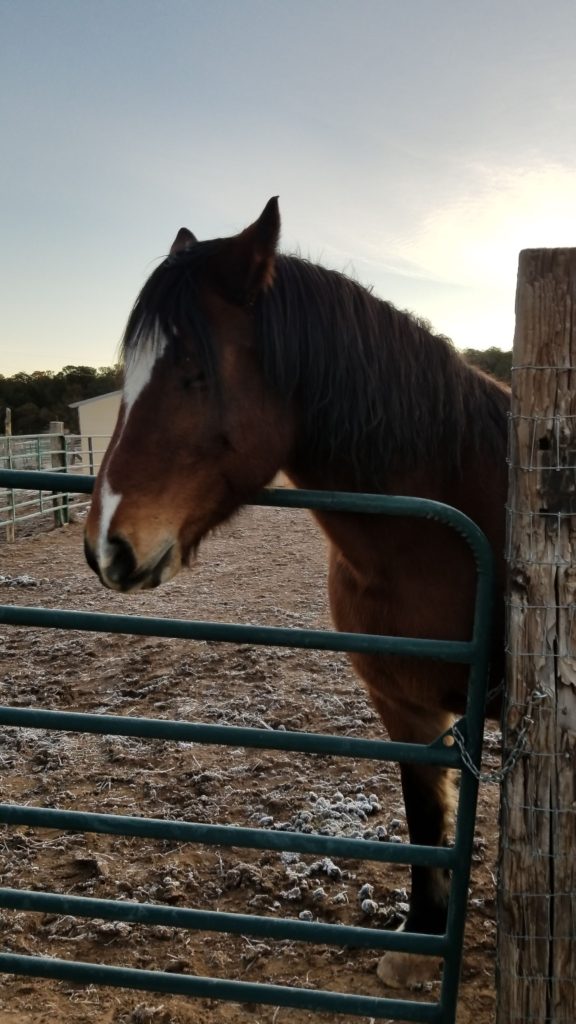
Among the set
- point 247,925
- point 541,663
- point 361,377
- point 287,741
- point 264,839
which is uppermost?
point 361,377

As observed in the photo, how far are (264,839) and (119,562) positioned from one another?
697 mm

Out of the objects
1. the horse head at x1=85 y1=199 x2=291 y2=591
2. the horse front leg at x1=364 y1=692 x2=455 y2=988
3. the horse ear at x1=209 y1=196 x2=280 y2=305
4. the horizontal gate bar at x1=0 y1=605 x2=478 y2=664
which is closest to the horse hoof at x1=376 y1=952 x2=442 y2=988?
the horse front leg at x1=364 y1=692 x2=455 y2=988

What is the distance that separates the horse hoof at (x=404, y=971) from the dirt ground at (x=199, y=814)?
0.11 ft

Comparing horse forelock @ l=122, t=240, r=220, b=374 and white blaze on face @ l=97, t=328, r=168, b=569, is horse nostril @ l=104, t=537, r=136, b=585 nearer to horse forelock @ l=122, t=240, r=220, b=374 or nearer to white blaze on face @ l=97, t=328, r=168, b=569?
white blaze on face @ l=97, t=328, r=168, b=569

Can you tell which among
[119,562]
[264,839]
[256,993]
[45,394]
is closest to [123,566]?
[119,562]

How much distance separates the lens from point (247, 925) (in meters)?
1.52

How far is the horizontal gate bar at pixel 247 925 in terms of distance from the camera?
150cm

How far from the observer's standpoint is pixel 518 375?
131cm

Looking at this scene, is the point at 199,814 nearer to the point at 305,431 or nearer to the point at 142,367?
the point at 305,431

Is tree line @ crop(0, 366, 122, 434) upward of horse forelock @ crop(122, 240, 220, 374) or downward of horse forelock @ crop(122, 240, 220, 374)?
upward

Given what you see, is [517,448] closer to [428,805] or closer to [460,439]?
[460,439]

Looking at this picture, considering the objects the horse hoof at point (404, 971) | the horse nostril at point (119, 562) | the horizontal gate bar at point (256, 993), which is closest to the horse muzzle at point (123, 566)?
the horse nostril at point (119, 562)

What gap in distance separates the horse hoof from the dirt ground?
0.11ft

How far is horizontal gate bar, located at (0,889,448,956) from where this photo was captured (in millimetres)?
1496
